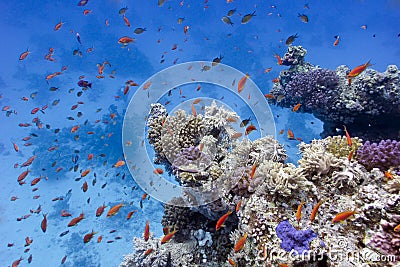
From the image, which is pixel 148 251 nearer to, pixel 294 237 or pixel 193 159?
pixel 193 159

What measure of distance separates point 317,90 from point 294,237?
7.08 m

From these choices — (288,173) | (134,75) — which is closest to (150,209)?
(288,173)

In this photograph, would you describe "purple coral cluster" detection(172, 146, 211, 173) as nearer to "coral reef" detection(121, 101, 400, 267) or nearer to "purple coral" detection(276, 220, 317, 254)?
"coral reef" detection(121, 101, 400, 267)

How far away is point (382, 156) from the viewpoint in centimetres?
406

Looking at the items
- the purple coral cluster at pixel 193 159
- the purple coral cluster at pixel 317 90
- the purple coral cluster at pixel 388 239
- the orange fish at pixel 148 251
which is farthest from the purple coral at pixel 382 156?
the purple coral cluster at pixel 317 90

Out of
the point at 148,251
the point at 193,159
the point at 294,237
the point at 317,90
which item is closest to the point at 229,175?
the point at 193,159

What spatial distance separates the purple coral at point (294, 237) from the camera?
3.32 meters

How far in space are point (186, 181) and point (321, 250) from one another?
8.45ft

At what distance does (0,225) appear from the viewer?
16.6 meters

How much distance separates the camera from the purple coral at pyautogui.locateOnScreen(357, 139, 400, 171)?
404 cm

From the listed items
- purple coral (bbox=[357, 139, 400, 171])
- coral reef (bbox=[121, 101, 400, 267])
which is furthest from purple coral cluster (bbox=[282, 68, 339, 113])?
purple coral (bbox=[357, 139, 400, 171])

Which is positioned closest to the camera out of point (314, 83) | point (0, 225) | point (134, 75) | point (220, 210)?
point (220, 210)

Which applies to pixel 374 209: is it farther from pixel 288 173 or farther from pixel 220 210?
pixel 220 210

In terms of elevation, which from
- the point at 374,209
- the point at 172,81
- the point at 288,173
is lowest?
the point at 172,81
